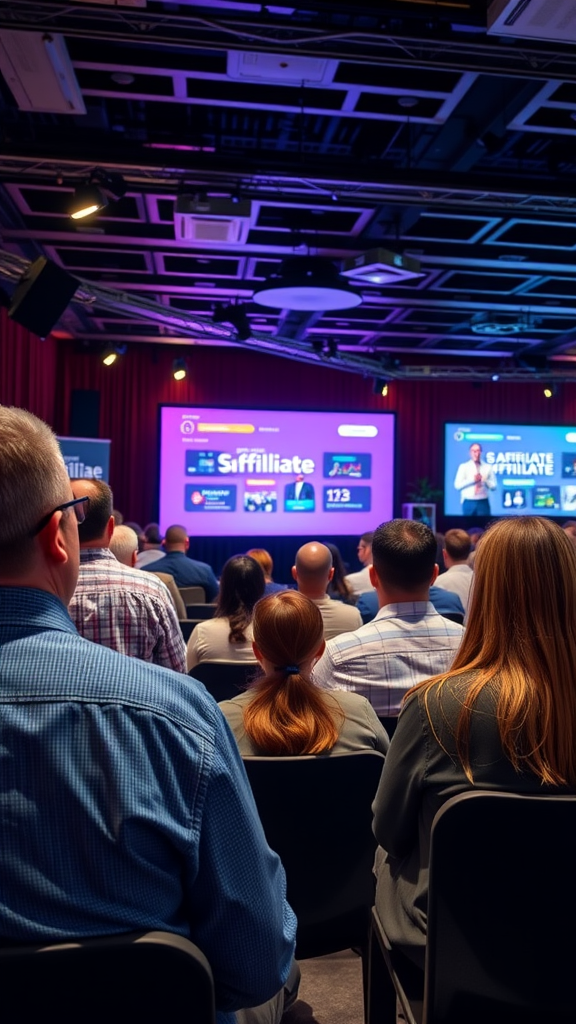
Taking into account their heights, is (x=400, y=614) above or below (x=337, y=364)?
below

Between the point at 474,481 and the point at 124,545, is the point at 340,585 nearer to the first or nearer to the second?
the point at 124,545

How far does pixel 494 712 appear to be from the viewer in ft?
4.58

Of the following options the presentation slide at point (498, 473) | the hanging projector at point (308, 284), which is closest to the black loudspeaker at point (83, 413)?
the hanging projector at point (308, 284)

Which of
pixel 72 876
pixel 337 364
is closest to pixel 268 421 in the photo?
pixel 337 364

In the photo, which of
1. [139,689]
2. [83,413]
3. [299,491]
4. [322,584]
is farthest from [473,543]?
[83,413]

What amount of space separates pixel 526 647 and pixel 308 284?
21.3ft

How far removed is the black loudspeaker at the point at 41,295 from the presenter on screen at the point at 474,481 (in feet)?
26.4

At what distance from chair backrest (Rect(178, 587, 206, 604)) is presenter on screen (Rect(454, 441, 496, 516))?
7605 mm

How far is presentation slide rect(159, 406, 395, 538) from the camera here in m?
11.7

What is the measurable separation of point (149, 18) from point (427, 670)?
3664mm

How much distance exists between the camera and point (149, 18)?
4.11 meters

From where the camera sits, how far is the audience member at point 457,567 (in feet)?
17.4

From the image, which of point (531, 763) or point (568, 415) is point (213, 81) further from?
point (568, 415)

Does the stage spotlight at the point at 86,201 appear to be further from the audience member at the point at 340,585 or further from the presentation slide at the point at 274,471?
the presentation slide at the point at 274,471
